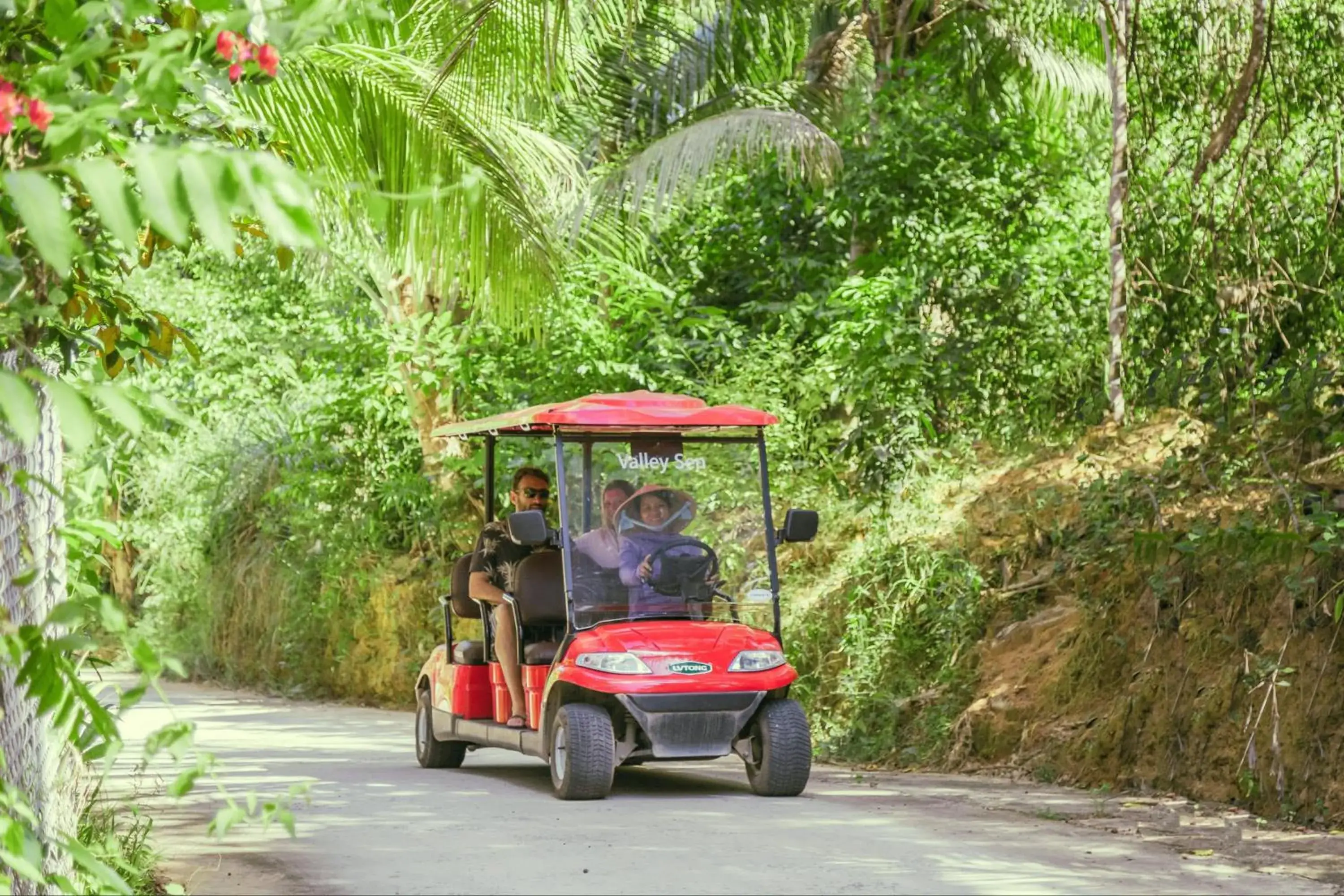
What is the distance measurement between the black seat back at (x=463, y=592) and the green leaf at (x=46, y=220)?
986cm

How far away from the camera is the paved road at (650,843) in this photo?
806 cm

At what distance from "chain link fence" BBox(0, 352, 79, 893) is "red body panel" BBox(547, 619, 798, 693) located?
4.65m

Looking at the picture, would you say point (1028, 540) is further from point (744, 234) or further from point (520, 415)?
point (744, 234)

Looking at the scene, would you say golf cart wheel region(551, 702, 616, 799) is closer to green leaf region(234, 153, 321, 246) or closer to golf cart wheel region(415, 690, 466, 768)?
golf cart wheel region(415, 690, 466, 768)

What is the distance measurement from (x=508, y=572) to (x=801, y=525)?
82.3 inches

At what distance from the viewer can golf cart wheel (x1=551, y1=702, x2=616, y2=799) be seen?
1084 cm

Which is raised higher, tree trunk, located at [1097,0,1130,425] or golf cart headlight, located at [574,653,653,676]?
tree trunk, located at [1097,0,1130,425]

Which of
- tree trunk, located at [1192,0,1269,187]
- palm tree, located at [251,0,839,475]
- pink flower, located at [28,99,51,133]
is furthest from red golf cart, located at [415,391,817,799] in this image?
pink flower, located at [28,99,51,133]

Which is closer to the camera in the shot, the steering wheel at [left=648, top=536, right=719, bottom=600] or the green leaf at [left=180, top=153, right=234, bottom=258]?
the green leaf at [left=180, top=153, right=234, bottom=258]

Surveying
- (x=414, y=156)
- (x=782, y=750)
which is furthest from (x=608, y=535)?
(x=414, y=156)

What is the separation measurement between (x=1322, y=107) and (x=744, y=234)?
8146 millimetres

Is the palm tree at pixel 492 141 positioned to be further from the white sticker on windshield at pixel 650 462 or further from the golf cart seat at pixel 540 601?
the golf cart seat at pixel 540 601

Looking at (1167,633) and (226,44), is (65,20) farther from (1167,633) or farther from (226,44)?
(1167,633)

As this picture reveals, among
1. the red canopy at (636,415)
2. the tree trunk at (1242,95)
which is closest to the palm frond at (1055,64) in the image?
the tree trunk at (1242,95)
